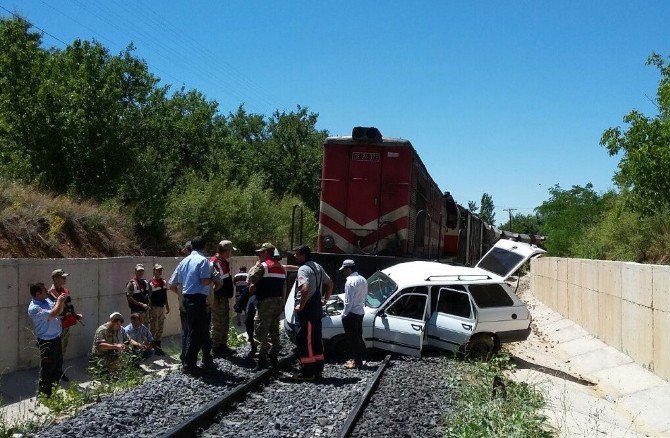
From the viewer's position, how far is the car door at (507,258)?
14242 mm

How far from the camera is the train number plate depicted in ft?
51.6

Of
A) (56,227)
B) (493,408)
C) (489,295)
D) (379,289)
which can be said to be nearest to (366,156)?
(379,289)

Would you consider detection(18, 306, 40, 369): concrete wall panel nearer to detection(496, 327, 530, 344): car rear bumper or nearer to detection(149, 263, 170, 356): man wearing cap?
detection(149, 263, 170, 356): man wearing cap

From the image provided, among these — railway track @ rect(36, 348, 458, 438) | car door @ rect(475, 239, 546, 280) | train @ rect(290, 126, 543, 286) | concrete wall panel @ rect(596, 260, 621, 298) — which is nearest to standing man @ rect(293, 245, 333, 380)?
railway track @ rect(36, 348, 458, 438)

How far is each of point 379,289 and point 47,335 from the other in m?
5.91

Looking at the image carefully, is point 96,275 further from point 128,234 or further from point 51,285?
point 128,234

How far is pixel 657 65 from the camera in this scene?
856 inches

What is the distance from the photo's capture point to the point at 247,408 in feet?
29.1

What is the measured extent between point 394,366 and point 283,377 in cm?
200

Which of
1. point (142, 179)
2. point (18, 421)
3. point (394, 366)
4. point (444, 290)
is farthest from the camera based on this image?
point (142, 179)

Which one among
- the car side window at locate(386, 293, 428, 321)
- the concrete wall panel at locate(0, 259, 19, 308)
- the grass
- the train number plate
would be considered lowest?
the grass

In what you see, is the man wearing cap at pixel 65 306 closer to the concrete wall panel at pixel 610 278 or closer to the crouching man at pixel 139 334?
the crouching man at pixel 139 334

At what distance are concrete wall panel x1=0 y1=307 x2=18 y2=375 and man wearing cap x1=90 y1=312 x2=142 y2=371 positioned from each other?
4.30ft

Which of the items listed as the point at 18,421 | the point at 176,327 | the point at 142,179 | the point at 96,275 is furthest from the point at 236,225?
the point at 18,421
